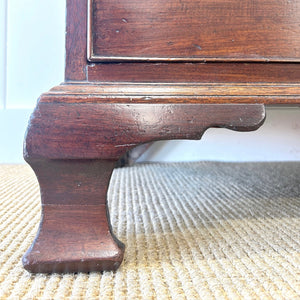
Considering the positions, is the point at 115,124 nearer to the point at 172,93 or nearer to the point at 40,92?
the point at 172,93

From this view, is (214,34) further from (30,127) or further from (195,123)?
(30,127)

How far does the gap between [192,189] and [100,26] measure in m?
0.48

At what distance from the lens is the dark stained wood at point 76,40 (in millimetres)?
360

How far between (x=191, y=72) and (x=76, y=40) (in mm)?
118

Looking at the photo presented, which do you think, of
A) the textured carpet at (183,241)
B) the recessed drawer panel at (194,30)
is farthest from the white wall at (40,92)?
the recessed drawer panel at (194,30)

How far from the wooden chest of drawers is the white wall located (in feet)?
2.75

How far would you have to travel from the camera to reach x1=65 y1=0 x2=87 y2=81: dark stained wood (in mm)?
360

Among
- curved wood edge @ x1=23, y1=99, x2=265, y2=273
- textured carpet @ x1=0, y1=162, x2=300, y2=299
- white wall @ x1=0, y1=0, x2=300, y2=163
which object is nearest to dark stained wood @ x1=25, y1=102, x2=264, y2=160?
curved wood edge @ x1=23, y1=99, x2=265, y2=273

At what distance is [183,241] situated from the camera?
433 millimetres

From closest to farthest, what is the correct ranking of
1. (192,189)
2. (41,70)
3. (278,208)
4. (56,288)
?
(56,288)
(278,208)
(192,189)
(41,70)

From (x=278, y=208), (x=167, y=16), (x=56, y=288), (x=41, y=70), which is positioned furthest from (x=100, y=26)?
(x=41, y=70)

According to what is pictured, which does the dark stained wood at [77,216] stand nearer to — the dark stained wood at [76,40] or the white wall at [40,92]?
the dark stained wood at [76,40]

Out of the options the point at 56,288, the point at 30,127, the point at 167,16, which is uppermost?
the point at 167,16

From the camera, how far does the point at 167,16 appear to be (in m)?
0.36
